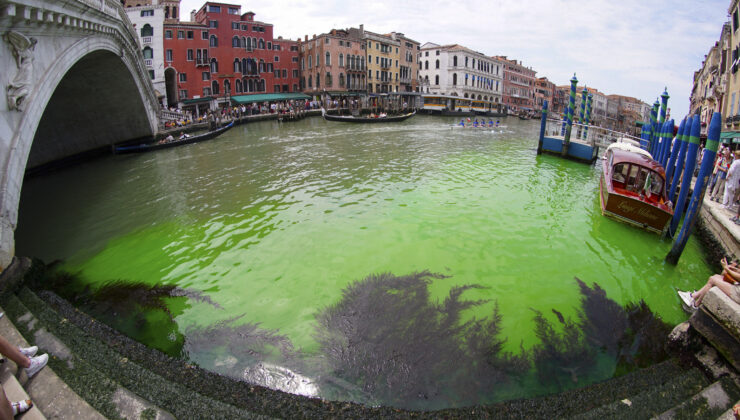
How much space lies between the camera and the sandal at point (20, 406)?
293cm

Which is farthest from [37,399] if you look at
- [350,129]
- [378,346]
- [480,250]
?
[350,129]

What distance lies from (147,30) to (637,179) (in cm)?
4498

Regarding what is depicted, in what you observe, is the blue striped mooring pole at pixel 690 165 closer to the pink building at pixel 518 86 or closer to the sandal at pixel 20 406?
the sandal at pixel 20 406

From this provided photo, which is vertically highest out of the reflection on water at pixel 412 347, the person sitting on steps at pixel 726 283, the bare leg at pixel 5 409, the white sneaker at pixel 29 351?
the person sitting on steps at pixel 726 283

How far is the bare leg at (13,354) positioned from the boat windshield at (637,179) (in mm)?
12631

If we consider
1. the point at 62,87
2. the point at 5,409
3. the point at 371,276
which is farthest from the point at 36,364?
the point at 62,87

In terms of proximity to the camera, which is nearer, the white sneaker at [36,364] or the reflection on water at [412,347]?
the white sneaker at [36,364]

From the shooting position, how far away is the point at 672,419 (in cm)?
309

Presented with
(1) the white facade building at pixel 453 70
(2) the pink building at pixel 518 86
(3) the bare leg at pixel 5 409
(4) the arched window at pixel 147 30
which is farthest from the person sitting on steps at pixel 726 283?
(2) the pink building at pixel 518 86

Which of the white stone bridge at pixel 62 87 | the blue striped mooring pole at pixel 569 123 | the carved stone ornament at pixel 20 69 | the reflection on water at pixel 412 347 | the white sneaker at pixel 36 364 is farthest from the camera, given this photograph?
the blue striped mooring pole at pixel 569 123

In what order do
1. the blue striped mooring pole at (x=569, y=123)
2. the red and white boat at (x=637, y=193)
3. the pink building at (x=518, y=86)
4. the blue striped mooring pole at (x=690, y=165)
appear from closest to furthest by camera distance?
the blue striped mooring pole at (x=690, y=165), the red and white boat at (x=637, y=193), the blue striped mooring pole at (x=569, y=123), the pink building at (x=518, y=86)

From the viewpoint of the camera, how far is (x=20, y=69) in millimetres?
7168

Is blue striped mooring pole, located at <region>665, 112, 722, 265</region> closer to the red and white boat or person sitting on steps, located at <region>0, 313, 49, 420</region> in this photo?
the red and white boat

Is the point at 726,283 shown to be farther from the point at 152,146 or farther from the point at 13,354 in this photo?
the point at 152,146
